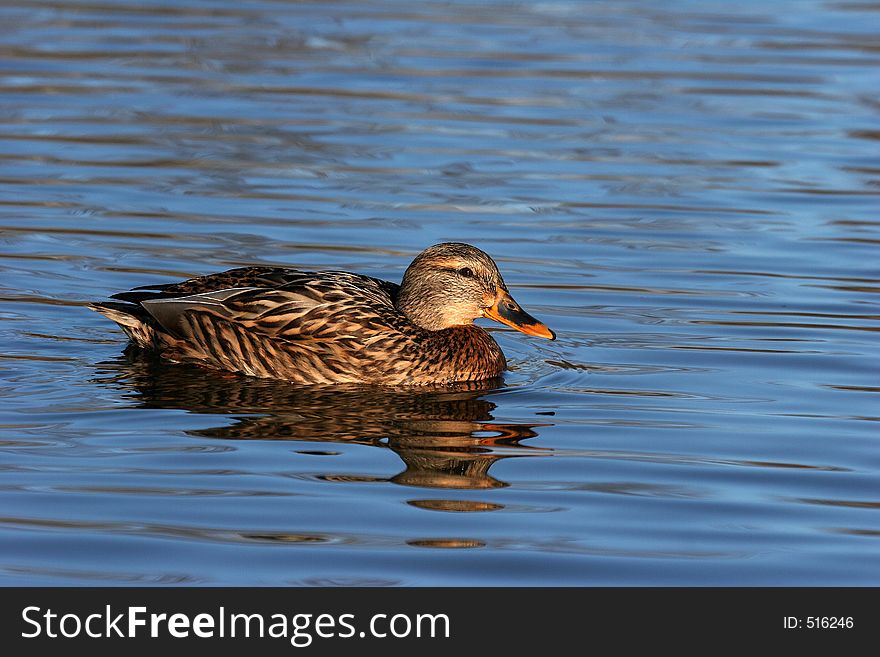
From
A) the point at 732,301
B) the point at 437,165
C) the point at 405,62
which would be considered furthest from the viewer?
the point at 405,62

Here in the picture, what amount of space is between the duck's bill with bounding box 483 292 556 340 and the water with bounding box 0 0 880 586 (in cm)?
29

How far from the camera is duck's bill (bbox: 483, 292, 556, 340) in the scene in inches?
395

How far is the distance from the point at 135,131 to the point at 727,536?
985cm

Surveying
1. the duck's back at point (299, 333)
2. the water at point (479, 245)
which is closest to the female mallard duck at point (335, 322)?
the duck's back at point (299, 333)

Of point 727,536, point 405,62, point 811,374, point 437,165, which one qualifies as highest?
point 405,62

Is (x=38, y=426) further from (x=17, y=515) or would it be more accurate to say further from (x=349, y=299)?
(x=349, y=299)

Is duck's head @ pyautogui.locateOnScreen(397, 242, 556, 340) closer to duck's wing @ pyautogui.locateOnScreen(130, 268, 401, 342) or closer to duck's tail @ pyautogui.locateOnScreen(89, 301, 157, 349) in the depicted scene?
duck's wing @ pyautogui.locateOnScreen(130, 268, 401, 342)

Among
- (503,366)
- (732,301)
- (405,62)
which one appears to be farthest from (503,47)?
(503,366)

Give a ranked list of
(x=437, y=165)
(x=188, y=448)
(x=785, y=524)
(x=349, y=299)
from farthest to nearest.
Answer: (x=437, y=165) → (x=349, y=299) → (x=188, y=448) → (x=785, y=524)

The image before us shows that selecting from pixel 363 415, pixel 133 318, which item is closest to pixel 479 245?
pixel 133 318

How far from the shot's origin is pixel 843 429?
29.2ft

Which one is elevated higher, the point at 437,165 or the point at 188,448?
the point at 437,165

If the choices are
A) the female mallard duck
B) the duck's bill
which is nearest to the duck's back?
the female mallard duck

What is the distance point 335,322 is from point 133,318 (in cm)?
122
